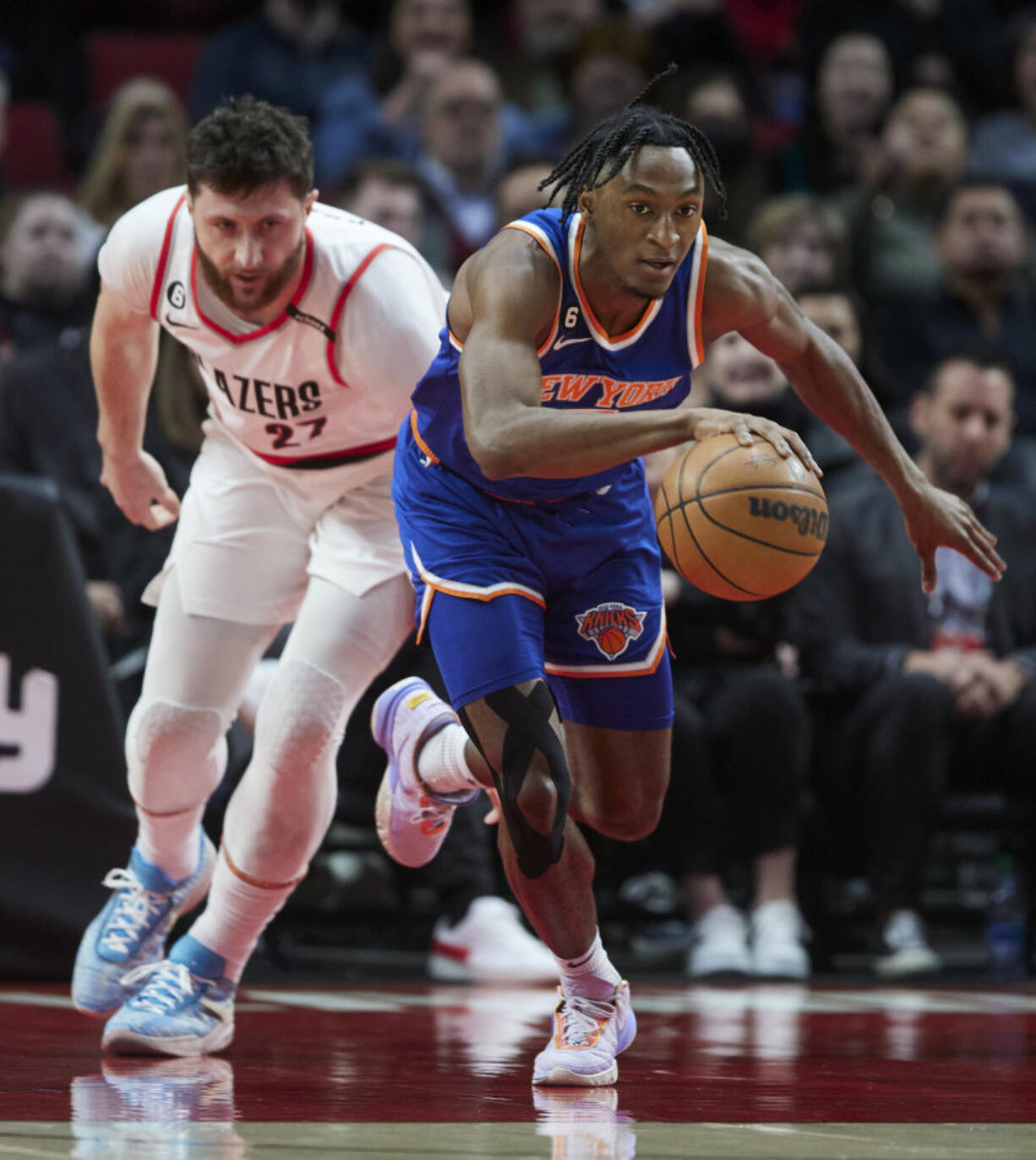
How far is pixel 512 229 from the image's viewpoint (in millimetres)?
3578

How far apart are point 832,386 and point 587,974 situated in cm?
129

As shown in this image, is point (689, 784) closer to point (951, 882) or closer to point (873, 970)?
point (873, 970)

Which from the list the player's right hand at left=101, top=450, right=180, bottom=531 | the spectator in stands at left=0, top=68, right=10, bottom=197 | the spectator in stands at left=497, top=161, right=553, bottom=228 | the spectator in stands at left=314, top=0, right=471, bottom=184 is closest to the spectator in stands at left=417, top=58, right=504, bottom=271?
the spectator in stands at left=314, top=0, right=471, bottom=184

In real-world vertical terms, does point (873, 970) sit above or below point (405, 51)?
below

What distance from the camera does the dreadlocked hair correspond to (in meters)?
3.49

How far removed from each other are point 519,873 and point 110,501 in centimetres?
365

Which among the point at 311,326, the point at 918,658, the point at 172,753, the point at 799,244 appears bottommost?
the point at 172,753

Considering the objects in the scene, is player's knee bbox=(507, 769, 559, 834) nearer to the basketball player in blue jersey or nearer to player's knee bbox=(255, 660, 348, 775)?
the basketball player in blue jersey

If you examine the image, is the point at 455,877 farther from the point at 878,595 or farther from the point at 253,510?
the point at 253,510

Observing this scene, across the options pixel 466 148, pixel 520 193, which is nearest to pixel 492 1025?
pixel 520 193

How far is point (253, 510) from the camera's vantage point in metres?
4.22

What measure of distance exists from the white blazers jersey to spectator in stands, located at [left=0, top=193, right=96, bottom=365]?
3551 millimetres

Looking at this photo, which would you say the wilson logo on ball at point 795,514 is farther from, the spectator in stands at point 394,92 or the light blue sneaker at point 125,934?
the spectator in stands at point 394,92

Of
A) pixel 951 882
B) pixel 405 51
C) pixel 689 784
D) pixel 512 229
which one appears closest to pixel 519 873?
pixel 512 229
